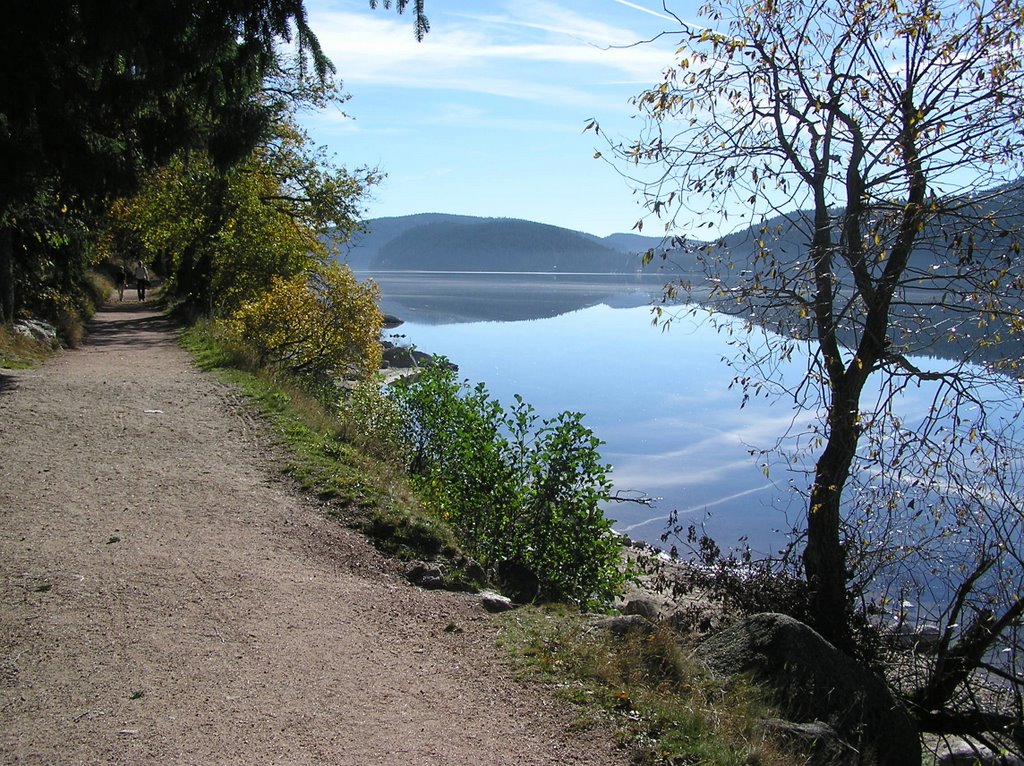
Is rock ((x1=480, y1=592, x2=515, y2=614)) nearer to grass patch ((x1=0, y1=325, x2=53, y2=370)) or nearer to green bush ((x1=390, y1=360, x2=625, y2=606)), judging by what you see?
green bush ((x1=390, y1=360, x2=625, y2=606))

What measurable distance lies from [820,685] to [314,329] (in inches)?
574

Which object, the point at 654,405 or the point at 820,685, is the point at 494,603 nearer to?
the point at 820,685

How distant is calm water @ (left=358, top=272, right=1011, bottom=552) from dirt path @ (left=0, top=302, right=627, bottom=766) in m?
3.21

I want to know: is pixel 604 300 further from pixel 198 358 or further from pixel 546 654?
pixel 546 654

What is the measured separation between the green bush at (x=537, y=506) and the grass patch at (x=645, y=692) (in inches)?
72.6

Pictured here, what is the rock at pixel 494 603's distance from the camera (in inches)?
262

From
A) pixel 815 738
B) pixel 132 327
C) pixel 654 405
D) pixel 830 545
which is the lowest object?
pixel 654 405

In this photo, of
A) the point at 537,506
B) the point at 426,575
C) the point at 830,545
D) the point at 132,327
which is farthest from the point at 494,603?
the point at 132,327

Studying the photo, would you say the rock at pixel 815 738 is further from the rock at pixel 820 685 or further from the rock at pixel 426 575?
the rock at pixel 426 575

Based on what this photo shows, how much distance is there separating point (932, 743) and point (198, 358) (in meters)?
14.4

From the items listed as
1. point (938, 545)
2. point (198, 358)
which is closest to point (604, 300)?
point (198, 358)

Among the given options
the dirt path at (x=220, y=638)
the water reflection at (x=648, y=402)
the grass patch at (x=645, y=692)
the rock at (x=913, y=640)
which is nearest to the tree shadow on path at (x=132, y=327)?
the water reflection at (x=648, y=402)

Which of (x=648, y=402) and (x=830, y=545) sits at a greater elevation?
(x=830, y=545)

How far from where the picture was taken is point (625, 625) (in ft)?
20.8
